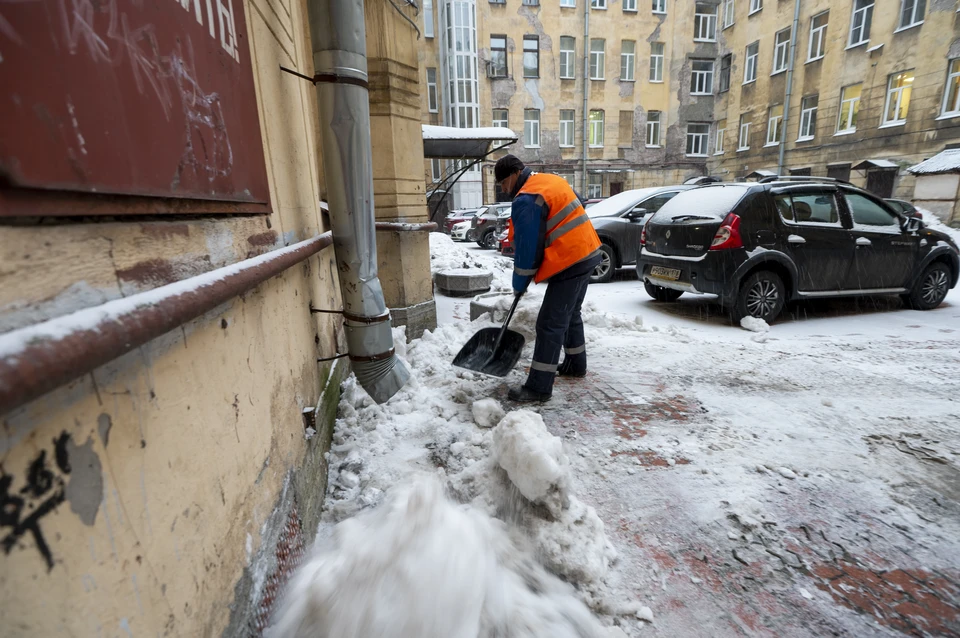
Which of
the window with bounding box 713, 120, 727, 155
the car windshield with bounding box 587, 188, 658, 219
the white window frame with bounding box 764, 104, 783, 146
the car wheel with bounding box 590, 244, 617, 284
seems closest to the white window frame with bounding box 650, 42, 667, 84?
the window with bounding box 713, 120, 727, 155

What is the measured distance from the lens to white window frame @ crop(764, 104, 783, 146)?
897 inches

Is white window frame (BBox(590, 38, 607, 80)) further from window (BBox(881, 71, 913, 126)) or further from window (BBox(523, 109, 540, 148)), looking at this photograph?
window (BBox(881, 71, 913, 126))

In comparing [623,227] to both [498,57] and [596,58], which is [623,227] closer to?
[498,57]

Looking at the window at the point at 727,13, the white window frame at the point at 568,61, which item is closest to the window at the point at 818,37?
the window at the point at 727,13

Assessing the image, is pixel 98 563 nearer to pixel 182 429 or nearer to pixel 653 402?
pixel 182 429

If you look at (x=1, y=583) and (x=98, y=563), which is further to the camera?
(x=98, y=563)

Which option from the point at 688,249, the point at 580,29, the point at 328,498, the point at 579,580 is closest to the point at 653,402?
the point at 579,580

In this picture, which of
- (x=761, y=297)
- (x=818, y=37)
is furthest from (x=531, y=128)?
(x=761, y=297)

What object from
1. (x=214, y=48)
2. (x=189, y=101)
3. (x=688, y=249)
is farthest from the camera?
(x=688, y=249)

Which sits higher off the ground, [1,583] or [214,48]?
[214,48]

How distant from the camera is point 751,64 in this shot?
24.6 m

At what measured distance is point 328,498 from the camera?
2.59 meters

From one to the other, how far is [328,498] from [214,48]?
219 centimetres

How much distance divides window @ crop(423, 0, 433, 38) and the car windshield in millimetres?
19820
